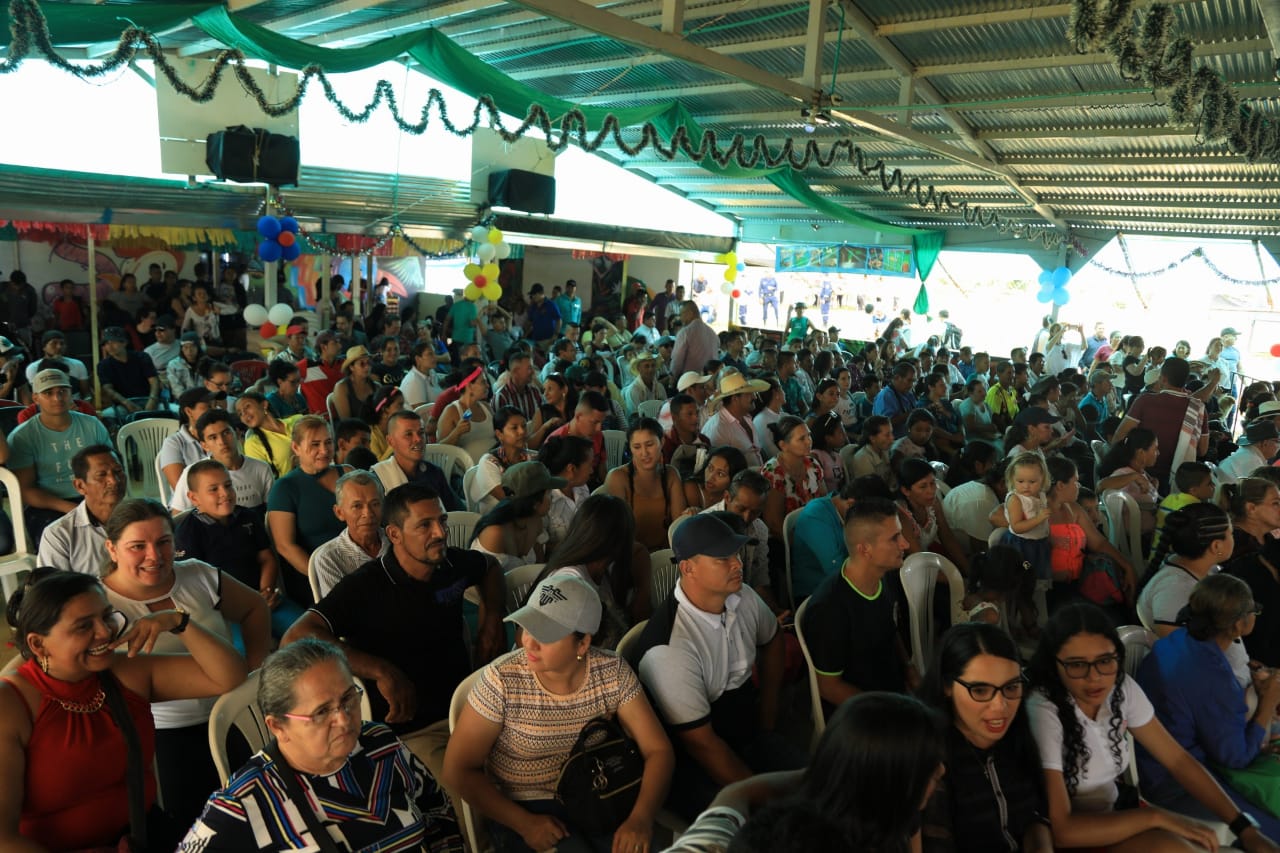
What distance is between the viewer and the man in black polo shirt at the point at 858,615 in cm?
271

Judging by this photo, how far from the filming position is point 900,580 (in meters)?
3.57

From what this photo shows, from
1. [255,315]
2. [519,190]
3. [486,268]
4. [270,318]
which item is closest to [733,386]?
[270,318]

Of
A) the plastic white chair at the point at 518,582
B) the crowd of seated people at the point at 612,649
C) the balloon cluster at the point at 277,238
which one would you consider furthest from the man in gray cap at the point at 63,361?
the plastic white chair at the point at 518,582

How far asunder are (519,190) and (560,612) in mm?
11224

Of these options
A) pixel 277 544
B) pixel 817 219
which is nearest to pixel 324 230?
pixel 277 544

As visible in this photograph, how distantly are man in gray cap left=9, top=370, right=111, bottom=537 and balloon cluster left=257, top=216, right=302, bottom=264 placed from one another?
5.49 metres

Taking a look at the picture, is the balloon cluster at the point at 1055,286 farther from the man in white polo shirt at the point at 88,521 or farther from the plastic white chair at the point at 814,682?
the man in white polo shirt at the point at 88,521

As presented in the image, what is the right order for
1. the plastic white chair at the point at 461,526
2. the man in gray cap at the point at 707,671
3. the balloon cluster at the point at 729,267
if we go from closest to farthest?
the man in gray cap at the point at 707,671 < the plastic white chair at the point at 461,526 < the balloon cluster at the point at 729,267

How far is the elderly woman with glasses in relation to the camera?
1.72m

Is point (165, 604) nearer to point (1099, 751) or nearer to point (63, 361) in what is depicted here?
point (1099, 751)

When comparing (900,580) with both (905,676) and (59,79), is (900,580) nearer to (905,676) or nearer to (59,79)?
(905,676)

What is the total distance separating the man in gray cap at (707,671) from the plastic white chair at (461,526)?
5.09 ft

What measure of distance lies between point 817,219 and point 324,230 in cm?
1107

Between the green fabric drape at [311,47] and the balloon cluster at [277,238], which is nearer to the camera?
the green fabric drape at [311,47]
